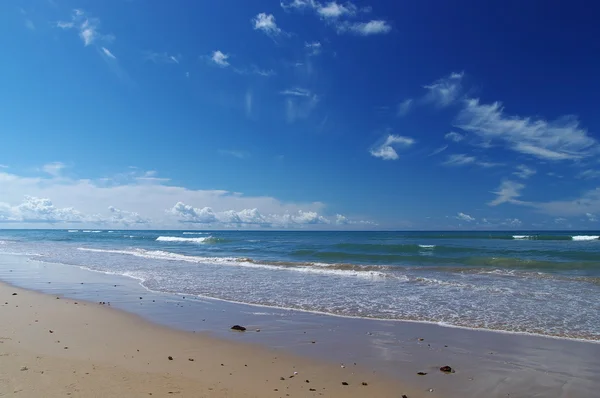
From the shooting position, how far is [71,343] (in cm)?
677

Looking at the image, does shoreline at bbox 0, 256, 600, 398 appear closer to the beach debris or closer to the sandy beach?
the beach debris

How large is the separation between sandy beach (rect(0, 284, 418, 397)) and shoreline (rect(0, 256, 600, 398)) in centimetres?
35

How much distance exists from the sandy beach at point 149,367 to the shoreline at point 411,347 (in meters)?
0.35

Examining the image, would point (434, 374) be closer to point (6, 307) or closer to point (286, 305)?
point (286, 305)

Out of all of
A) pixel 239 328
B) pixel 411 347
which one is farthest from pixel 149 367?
pixel 411 347

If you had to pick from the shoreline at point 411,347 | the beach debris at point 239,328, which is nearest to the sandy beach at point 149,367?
the beach debris at point 239,328

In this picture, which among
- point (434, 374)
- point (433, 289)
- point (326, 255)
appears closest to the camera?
point (434, 374)

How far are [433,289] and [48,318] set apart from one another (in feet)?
39.1

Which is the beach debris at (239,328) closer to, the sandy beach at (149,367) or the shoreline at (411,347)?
the sandy beach at (149,367)

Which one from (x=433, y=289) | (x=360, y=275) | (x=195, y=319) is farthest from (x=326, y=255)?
(x=195, y=319)

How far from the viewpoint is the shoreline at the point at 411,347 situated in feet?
17.7

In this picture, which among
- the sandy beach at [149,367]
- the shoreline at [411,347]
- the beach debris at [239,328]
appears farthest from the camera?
the beach debris at [239,328]

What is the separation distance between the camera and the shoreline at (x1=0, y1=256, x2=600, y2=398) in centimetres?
539

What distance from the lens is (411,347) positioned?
276 inches
